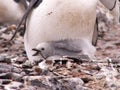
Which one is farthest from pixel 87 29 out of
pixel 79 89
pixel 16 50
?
pixel 16 50

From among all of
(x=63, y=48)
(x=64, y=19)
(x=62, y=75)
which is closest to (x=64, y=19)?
(x=64, y=19)

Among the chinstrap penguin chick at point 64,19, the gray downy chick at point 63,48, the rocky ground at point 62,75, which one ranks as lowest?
the rocky ground at point 62,75

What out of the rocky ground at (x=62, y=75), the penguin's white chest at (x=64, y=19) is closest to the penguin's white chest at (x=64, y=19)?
the penguin's white chest at (x=64, y=19)

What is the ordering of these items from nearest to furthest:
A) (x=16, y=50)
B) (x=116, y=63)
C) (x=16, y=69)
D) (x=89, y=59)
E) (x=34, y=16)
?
(x=16, y=69)
(x=116, y=63)
(x=89, y=59)
(x=34, y=16)
(x=16, y=50)

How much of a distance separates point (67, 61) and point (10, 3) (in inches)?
90.8

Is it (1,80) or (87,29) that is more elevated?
(87,29)

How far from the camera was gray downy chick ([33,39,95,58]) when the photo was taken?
3.06 meters

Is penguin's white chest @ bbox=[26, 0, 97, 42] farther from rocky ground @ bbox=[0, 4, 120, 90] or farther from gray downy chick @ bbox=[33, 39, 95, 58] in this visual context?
rocky ground @ bbox=[0, 4, 120, 90]

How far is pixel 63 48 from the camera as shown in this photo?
10.1ft

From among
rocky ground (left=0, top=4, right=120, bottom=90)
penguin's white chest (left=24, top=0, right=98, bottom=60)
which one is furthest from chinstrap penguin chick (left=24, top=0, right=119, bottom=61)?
rocky ground (left=0, top=4, right=120, bottom=90)

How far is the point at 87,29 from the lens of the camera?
125 inches

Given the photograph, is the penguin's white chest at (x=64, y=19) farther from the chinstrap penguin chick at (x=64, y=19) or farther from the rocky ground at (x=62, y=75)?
the rocky ground at (x=62, y=75)

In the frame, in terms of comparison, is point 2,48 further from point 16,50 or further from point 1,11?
point 1,11

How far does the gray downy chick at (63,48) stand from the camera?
3.06 metres
